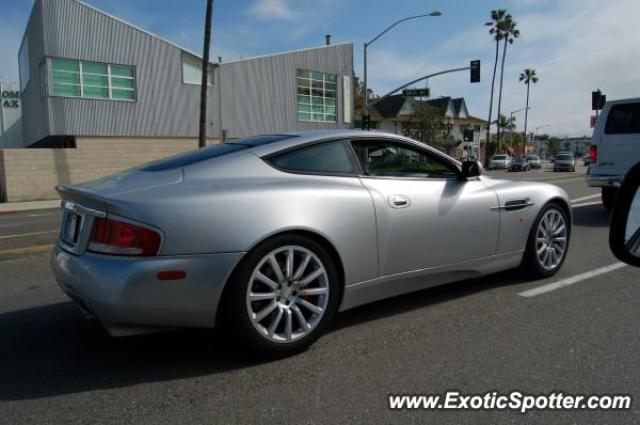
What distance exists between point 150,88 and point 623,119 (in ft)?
67.1

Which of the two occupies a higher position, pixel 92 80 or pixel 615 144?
pixel 92 80

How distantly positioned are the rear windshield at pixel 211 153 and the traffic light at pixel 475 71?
993 inches

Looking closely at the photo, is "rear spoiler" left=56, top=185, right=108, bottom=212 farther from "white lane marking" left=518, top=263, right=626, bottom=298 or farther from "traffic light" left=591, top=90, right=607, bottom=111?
"traffic light" left=591, top=90, right=607, bottom=111

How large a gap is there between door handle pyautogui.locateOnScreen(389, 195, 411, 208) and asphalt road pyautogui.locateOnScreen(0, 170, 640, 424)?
0.87 meters

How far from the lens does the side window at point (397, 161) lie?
389 centimetres

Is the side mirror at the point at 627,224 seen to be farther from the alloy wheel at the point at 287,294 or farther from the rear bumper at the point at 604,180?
the rear bumper at the point at 604,180

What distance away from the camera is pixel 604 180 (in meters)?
9.70

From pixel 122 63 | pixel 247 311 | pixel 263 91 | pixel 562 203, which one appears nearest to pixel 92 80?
pixel 122 63

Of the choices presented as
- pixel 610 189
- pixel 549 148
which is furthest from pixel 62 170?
pixel 549 148

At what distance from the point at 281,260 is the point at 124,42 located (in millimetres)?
23427

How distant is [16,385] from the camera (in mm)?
2934

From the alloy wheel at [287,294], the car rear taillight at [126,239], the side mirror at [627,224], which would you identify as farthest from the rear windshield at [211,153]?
the side mirror at [627,224]

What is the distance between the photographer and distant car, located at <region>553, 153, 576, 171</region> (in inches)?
1598

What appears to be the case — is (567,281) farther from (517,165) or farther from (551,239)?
(517,165)
